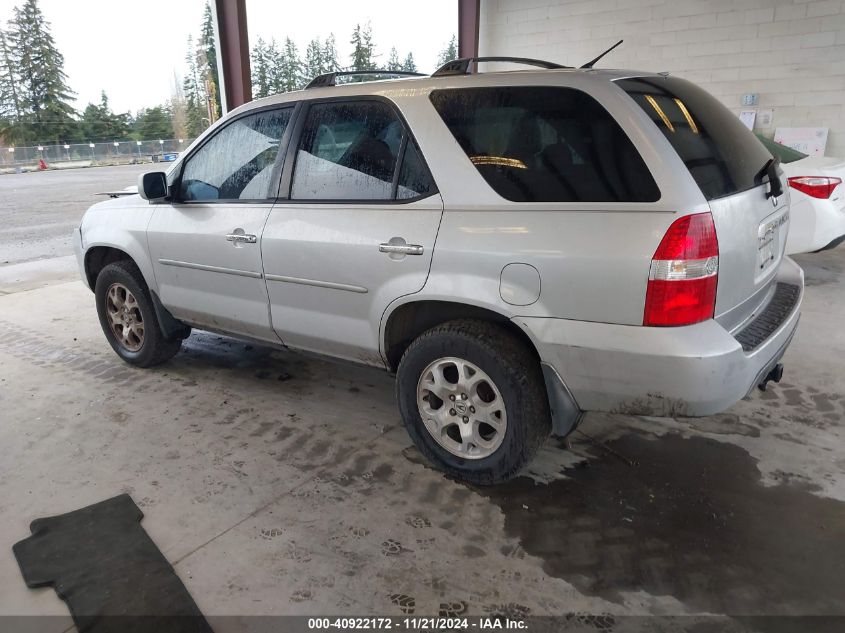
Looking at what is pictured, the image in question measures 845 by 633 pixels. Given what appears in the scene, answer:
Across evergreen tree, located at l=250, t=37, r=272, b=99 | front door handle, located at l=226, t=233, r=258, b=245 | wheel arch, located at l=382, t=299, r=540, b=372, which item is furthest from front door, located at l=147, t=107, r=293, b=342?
evergreen tree, located at l=250, t=37, r=272, b=99

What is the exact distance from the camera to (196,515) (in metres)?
2.60

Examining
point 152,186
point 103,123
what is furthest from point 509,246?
point 103,123

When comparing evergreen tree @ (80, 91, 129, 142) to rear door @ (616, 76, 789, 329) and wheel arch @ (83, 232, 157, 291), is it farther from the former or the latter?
rear door @ (616, 76, 789, 329)

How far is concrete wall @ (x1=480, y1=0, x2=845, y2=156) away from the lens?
8.03 metres

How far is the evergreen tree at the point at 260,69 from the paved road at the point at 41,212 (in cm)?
271

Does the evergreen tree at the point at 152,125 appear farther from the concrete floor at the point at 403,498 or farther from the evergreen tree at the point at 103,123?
the concrete floor at the point at 403,498

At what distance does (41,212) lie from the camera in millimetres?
13305

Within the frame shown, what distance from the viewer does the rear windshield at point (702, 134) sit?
228 cm

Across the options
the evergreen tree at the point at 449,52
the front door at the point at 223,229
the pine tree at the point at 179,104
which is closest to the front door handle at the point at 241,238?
the front door at the point at 223,229

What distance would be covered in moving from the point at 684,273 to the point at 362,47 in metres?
8.96

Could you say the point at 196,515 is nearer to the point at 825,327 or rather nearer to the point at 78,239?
the point at 78,239

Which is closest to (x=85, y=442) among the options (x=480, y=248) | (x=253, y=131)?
(x=253, y=131)

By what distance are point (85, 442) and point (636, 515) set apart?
284cm

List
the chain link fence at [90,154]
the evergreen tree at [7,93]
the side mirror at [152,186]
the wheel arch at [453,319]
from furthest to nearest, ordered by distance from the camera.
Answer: the chain link fence at [90,154] → the evergreen tree at [7,93] → the side mirror at [152,186] → the wheel arch at [453,319]
